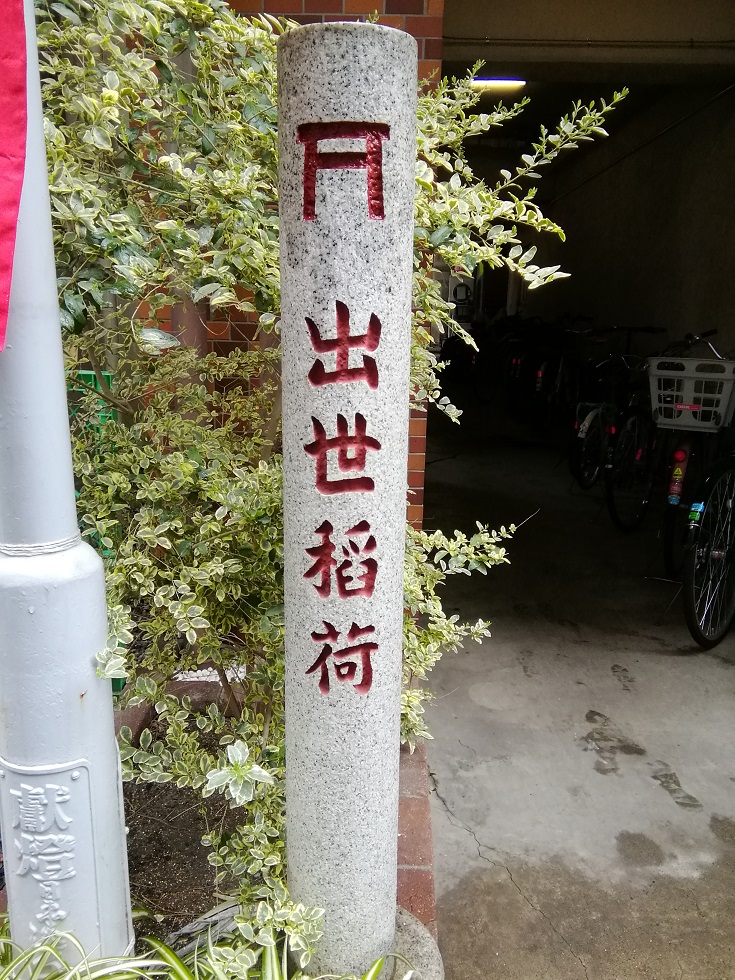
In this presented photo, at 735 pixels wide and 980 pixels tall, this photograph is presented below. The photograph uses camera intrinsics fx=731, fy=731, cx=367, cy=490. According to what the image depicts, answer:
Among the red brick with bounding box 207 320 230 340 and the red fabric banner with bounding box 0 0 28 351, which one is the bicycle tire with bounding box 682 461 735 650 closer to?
the red brick with bounding box 207 320 230 340

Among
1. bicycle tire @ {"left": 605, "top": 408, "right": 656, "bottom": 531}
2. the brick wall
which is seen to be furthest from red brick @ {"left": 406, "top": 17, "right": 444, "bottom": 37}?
bicycle tire @ {"left": 605, "top": 408, "right": 656, "bottom": 531}

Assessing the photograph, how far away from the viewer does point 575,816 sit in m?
3.10

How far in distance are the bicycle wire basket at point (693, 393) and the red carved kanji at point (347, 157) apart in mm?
3955

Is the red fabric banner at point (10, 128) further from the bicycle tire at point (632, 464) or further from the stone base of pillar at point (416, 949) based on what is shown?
the bicycle tire at point (632, 464)

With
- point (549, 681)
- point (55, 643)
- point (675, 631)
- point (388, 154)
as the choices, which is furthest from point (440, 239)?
point (675, 631)

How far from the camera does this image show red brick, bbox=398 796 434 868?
2609 millimetres

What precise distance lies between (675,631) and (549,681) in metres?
1.17

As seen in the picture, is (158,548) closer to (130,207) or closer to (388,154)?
(130,207)

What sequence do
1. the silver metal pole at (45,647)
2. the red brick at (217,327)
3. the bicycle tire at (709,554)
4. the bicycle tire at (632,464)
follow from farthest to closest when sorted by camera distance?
the bicycle tire at (632,464) → the bicycle tire at (709,554) → the red brick at (217,327) → the silver metal pole at (45,647)

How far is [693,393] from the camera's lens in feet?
16.0

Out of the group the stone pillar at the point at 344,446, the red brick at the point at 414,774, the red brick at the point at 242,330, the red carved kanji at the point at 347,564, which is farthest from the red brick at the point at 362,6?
the red brick at the point at 414,774

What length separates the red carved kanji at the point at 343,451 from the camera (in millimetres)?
1490

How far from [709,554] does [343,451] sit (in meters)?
3.45

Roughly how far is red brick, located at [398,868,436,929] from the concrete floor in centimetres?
20
